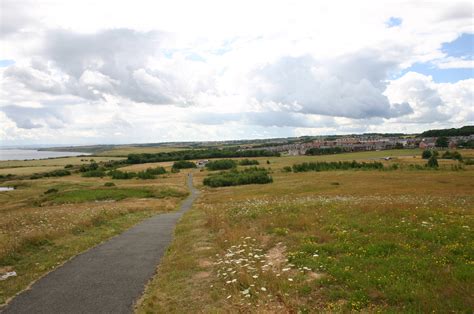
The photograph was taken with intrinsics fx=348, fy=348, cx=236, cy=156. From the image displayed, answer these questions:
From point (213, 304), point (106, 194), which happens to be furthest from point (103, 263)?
point (106, 194)

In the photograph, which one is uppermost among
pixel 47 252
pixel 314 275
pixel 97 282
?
pixel 314 275

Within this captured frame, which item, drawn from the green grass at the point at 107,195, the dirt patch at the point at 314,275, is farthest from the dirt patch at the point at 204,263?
the green grass at the point at 107,195

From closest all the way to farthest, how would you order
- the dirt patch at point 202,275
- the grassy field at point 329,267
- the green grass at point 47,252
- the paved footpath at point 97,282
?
the grassy field at point 329,267, the paved footpath at point 97,282, the dirt patch at point 202,275, the green grass at point 47,252

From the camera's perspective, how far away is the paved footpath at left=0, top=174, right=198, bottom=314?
1200 cm

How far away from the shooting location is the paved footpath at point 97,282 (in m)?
12.0

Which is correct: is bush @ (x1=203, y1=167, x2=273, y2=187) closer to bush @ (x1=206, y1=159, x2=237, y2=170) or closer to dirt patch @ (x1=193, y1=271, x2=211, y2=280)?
bush @ (x1=206, y1=159, x2=237, y2=170)

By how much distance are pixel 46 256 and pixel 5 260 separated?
1.90 metres

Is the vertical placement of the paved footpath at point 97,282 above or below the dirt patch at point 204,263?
below

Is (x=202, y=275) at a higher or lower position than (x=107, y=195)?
higher

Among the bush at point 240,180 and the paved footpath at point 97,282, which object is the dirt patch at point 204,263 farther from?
the bush at point 240,180

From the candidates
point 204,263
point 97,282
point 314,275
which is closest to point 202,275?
point 204,263

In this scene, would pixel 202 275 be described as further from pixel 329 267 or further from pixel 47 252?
pixel 47 252

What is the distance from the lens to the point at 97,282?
1439cm

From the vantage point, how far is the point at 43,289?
13.8m
